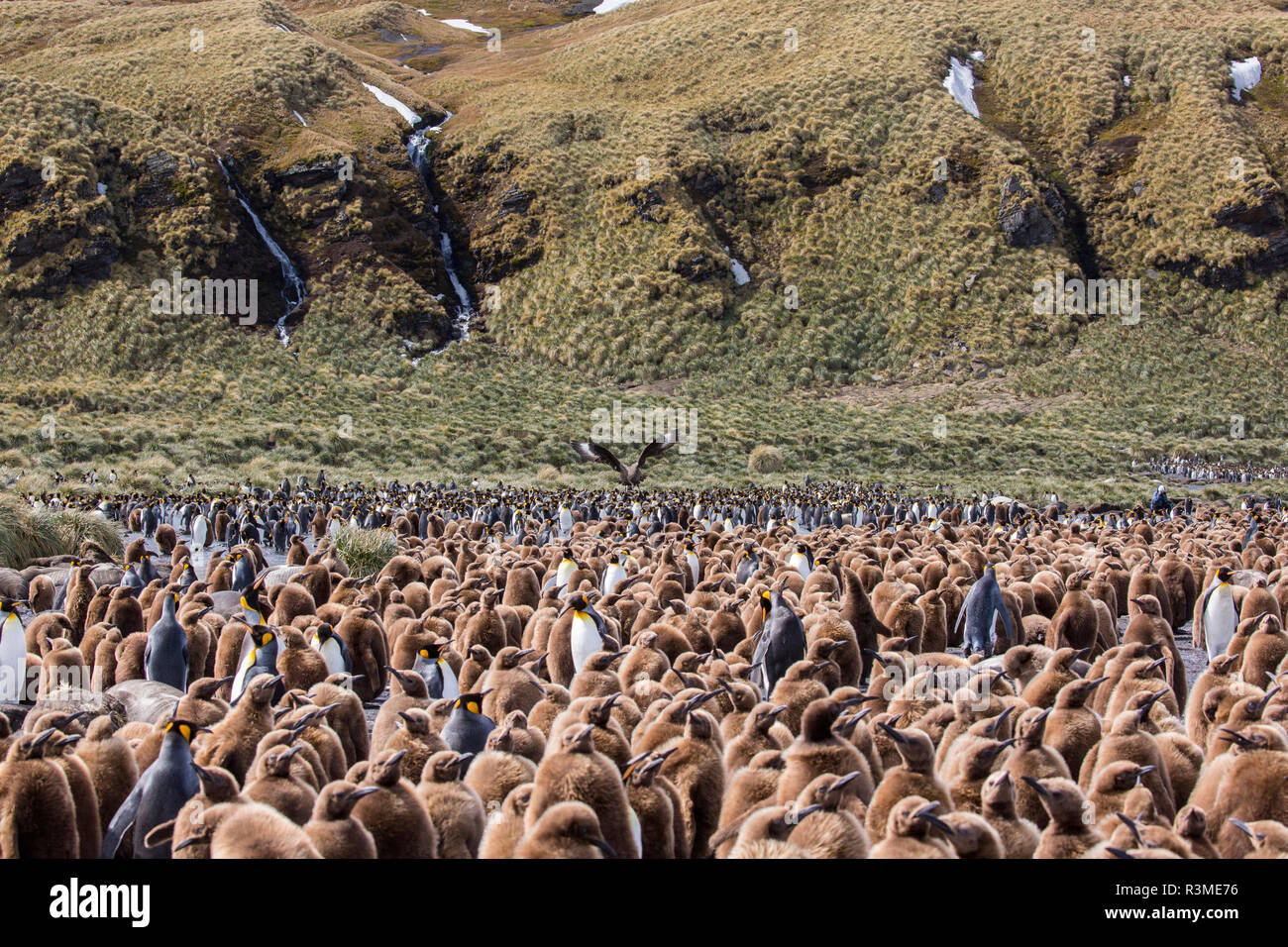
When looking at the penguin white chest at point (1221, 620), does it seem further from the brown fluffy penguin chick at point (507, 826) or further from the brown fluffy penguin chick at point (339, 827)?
the brown fluffy penguin chick at point (339, 827)

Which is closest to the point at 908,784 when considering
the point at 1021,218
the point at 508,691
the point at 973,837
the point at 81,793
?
the point at 973,837

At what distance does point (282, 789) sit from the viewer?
4.13m

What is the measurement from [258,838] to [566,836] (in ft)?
3.50

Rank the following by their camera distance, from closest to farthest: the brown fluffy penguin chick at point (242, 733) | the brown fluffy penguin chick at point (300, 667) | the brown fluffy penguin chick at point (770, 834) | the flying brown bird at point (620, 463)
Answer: the brown fluffy penguin chick at point (770, 834) → the brown fluffy penguin chick at point (242, 733) → the brown fluffy penguin chick at point (300, 667) → the flying brown bird at point (620, 463)

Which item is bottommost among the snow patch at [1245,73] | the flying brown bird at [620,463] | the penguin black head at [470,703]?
the penguin black head at [470,703]

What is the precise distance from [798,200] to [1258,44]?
33708mm

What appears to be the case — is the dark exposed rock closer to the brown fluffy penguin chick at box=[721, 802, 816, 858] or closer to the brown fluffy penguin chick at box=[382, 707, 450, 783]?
the brown fluffy penguin chick at box=[382, 707, 450, 783]

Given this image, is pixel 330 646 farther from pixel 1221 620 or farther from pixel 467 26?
pixel 467 26

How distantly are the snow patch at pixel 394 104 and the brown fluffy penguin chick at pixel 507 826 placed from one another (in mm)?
77962

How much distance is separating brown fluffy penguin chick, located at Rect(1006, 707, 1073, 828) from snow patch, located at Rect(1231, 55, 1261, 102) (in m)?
75.2

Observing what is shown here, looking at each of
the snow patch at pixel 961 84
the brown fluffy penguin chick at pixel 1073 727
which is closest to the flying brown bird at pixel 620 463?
the brown fluffy penguin chick at pixel 1073 727

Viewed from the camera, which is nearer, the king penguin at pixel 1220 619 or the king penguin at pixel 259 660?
the king penguin at pixel 259 660

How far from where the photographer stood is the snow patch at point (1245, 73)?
66.3 metres
